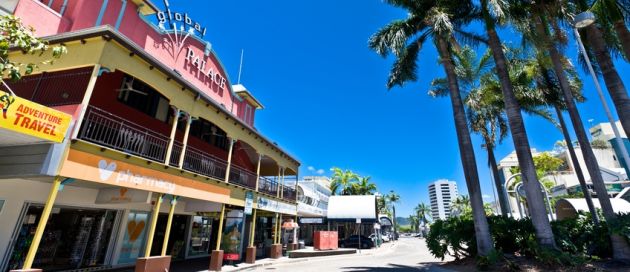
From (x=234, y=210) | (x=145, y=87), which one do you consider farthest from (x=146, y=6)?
(x=234, y=210)

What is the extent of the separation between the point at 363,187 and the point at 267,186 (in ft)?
114

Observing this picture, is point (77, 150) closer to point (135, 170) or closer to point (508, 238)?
point (135, 170)

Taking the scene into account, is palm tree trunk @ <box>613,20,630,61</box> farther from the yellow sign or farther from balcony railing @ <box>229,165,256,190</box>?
the yellow sign

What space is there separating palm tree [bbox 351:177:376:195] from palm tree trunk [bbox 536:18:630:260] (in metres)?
39.8

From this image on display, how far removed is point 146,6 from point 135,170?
29.6ft

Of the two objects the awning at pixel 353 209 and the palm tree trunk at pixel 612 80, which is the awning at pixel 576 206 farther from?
the awning at pixel 353 209

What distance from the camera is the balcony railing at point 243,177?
17650 mm

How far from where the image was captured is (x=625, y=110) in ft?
35.1

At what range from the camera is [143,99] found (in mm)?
13547

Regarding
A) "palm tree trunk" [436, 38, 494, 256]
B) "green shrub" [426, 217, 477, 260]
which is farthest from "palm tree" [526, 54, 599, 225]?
"green shrub" [426, 217, 477, 260]

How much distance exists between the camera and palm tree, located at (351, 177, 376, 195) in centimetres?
5225

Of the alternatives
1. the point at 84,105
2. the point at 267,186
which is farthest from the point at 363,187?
the point at 84,105

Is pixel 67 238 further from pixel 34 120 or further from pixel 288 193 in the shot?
pixel 288 193

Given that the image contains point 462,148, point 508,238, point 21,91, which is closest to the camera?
point 21,91
